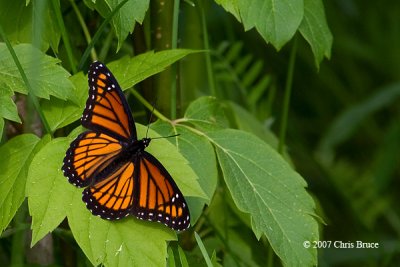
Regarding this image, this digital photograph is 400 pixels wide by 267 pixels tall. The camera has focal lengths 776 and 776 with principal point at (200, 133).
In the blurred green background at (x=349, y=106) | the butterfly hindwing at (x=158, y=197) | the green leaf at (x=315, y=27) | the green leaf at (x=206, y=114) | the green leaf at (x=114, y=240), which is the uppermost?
the green leaf at (x=315, y=27)

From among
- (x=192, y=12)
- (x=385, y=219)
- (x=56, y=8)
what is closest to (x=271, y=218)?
(x=56, y=8)

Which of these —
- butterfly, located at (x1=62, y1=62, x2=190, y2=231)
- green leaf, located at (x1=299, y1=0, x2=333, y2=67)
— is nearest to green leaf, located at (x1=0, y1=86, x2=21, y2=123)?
butterfly, located at (x1=62, y1=62, x2=190, y2=231)

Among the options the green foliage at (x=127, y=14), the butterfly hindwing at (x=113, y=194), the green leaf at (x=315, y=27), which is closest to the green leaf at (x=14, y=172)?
the butterfly hindwing at (x=113, y=194)

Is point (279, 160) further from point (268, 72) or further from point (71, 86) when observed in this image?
point (268, 72)

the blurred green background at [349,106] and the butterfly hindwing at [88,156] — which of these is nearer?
the butterfly hindwing at [88,156]

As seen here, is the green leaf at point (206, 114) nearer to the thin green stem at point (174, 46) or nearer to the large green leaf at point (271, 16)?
the thin green stem at point (174, 46)

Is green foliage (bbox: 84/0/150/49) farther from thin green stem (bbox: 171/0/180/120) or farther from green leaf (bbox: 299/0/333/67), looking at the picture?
green leaf (bbox: 299/0/333/67)
